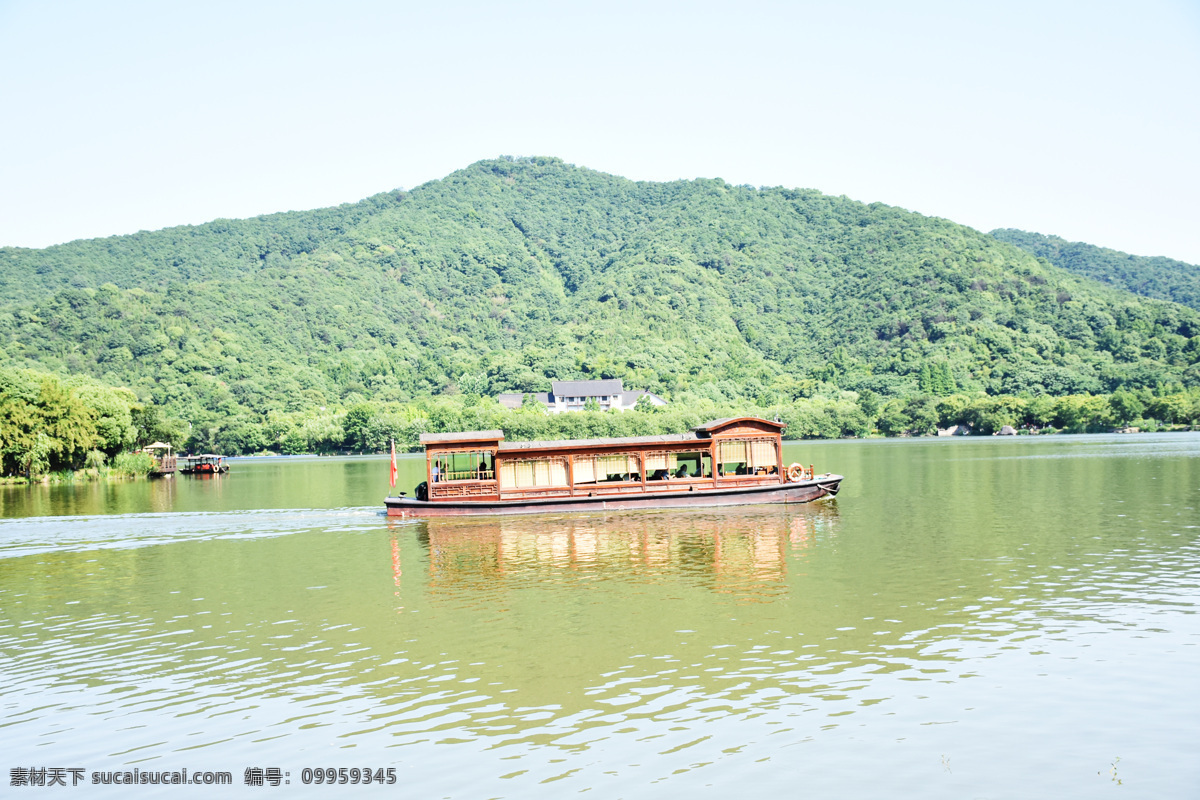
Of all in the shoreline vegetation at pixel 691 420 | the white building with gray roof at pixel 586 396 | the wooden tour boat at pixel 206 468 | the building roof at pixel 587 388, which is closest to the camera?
the wooden tour boat at pixel 206 468

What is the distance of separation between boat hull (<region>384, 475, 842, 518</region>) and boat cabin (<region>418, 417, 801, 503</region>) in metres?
0.67

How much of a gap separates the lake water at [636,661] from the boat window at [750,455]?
31.6 ft

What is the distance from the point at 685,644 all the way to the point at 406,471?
225 feet

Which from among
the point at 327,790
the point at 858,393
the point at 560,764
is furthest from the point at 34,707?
the point at 858,393

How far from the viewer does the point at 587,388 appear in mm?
176250

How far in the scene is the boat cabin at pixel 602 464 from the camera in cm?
4200

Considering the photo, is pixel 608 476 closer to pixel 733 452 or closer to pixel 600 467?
pixel 600 467

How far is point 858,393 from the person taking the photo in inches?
6698

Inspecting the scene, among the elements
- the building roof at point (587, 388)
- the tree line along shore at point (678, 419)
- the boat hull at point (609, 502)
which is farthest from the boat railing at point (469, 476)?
the building roof at point (587, 388)

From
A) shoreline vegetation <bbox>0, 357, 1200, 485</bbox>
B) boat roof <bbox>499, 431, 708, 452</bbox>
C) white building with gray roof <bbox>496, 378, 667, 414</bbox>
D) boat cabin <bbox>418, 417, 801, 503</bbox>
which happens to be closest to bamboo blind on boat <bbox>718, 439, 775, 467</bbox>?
boat cabin <bbox>418, 417, 801, 503</bbox>

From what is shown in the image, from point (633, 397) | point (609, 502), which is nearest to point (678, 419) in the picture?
point (633, 397)

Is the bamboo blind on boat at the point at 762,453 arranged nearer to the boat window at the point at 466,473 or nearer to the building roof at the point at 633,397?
the boat window at the point at 466,473

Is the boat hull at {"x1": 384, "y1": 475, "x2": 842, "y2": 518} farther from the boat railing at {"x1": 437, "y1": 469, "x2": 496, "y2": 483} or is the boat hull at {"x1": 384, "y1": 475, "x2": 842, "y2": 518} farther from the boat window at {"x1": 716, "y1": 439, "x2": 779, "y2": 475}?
the boat window at {"x1": 716, "y1": 439, "x2": 779, "y2": 475}

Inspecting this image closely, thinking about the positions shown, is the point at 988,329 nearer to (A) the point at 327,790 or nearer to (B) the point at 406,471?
(B) the point at 406,471
